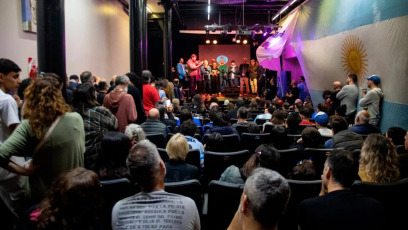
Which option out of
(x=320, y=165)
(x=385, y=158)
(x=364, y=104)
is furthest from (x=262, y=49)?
(x=385, y=158)

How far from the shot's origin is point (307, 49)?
438 inches

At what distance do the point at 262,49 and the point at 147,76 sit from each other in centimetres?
730

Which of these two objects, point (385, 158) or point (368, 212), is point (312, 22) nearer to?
point (385, 158)

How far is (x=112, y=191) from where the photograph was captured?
7.98 ft

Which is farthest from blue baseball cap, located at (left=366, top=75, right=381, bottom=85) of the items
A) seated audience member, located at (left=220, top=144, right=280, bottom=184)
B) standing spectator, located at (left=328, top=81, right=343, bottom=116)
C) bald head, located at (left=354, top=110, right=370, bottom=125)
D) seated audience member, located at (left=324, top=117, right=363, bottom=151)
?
seated audience member, located at (left=220, top=144, right=280, bottom=184)

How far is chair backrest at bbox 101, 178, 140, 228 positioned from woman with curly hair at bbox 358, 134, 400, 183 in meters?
1.87

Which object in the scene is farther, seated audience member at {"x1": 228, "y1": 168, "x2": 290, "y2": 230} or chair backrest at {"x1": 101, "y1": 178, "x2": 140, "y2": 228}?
chair backrest at {"x1": 101, "y1": 178, "x2": 140, "y2": 228}

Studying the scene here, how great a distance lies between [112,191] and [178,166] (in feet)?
2.69

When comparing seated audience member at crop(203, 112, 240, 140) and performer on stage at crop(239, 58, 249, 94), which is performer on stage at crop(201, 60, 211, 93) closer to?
performer on stage at crop(239, 58, 249, 94)

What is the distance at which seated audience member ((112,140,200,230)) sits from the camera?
1702 millimetres

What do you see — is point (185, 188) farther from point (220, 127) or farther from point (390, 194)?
point (220, 127)

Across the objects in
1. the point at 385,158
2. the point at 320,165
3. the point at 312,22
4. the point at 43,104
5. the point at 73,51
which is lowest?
the point at 320,165

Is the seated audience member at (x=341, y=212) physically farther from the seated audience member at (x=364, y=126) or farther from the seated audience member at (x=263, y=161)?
the seated audience member at (x=364, y=126)

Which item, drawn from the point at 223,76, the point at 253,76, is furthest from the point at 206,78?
the point at 253,76
